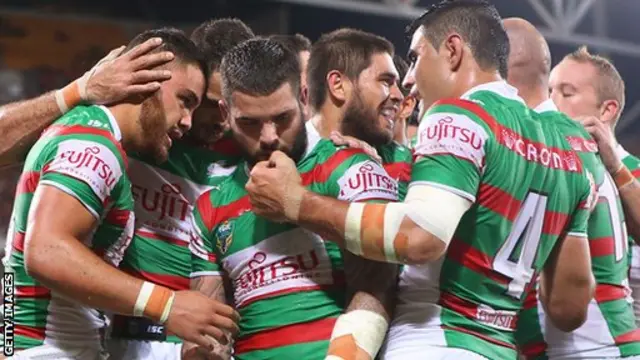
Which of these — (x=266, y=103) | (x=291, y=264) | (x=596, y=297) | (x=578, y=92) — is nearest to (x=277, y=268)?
(x=291, y=264)

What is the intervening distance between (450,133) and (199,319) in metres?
0.79

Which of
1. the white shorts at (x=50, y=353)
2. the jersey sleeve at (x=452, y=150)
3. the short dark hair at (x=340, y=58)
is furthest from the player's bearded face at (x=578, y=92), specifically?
the white shorts at (x=50, y=353)

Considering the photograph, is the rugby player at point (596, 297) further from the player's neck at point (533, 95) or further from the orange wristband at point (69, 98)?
the orange wristband at point (69, 98)

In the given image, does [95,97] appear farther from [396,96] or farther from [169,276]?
[396,96]

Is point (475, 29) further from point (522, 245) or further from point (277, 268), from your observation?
point (277, 268)

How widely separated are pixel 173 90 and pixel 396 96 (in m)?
0.77

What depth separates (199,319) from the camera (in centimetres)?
256

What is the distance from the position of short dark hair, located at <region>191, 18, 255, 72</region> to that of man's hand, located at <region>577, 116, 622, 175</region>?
1204mm

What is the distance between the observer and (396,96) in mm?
3361

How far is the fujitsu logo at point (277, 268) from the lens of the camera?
8.77ft

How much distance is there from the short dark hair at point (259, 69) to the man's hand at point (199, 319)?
1.94 ft

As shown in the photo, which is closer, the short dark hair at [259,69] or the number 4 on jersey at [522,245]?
the number 4 on jersey at [522,245]

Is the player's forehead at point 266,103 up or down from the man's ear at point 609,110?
up

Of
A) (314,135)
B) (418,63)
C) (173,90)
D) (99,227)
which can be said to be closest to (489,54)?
(418,63)
